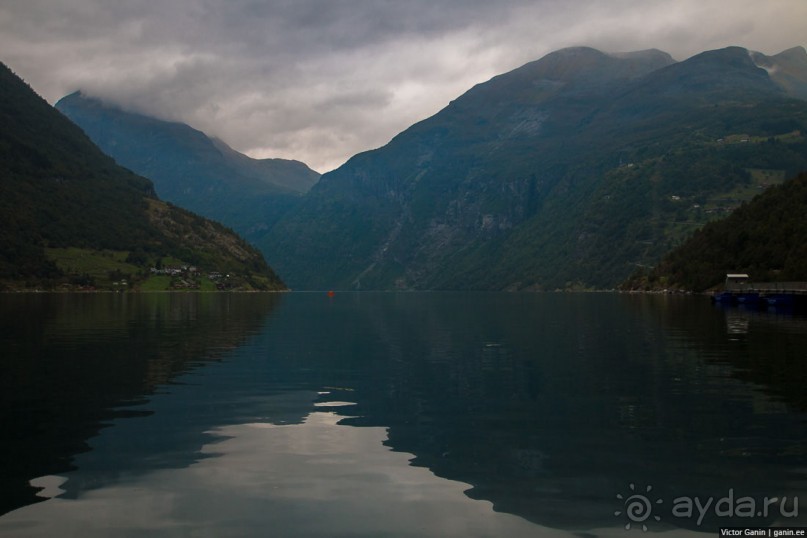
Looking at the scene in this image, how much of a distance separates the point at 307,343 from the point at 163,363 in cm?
2078


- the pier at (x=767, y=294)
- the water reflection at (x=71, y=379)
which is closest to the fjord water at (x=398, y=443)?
the water reflection at (x=71, y=379)

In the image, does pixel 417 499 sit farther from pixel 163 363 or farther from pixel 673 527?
pixel 163 363

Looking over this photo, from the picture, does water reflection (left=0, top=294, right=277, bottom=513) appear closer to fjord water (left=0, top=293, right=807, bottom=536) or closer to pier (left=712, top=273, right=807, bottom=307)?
fjord water (left=0, top=293, right=807, bottom=536)

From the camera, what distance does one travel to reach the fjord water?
61.2 ft

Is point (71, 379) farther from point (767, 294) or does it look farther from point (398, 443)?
point (767, 294)

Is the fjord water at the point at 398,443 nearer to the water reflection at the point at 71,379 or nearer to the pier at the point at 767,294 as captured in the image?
the water reflection at the point at 71,379

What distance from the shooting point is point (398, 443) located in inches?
1067

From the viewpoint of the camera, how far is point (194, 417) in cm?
3200

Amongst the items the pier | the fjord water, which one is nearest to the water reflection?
the fjord water

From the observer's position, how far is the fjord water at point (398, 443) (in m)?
18.7

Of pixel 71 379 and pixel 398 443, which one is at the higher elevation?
pixel 71 379

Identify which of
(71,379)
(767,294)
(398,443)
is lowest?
(398,443)

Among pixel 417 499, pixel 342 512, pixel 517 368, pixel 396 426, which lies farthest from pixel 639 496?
pixel 517 368

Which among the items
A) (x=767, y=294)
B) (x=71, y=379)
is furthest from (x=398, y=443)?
(x=767, y=294)
